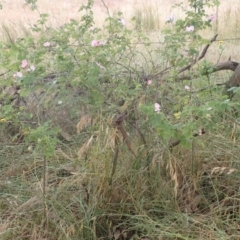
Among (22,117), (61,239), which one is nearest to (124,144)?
(61,239)

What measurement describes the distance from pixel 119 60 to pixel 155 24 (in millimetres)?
4634

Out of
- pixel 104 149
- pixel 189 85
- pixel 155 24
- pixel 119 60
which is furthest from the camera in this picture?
pixel 155 24

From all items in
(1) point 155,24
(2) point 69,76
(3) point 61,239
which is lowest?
(1) point 155,24

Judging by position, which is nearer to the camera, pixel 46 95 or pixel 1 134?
pixel 46 95

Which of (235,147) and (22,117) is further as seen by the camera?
(22,117)

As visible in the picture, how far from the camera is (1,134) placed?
284cm

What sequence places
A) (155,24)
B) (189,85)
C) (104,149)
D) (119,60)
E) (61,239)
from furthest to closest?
(155,24)
(119,60)
(189,85)
(104,149)
(61,239)

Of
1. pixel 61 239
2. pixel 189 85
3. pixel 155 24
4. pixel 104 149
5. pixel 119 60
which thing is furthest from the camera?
pixel 155 24

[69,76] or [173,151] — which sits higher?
[69,76]

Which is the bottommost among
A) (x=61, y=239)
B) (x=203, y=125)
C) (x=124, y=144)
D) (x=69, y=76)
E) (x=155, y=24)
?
(x=155, y=24)

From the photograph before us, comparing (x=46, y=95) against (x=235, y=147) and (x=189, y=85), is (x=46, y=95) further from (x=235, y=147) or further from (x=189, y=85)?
(x=235, y=147)

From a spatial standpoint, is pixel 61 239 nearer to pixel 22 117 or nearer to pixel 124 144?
pixel 124 144

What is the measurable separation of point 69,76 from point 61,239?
794 millimetres

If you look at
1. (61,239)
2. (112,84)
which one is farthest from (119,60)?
(61,239)
